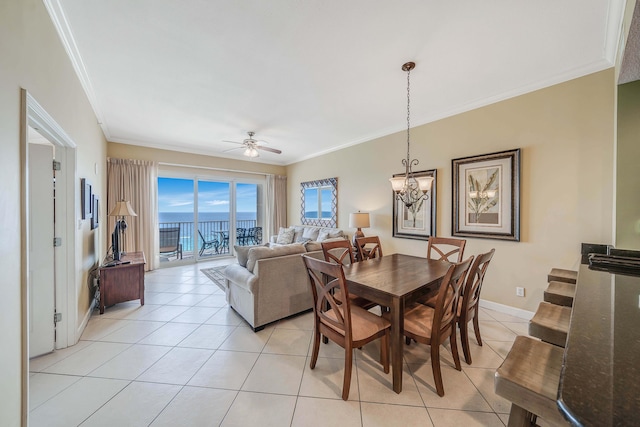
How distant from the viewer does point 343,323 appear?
1691 mm

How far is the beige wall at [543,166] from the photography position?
92.5 inches

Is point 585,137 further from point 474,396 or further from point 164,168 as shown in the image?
point 164,168

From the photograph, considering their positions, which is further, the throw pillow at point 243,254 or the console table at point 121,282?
the console table at point 121,282

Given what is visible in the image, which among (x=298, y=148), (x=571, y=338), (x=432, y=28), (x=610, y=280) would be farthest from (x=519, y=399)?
(x=298, y=148)

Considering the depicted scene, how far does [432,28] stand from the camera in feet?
6.22

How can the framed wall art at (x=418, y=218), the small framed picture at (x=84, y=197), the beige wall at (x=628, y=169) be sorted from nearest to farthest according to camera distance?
the beige wall at (x=628, y=169), the small framed picture at (x=84, y=197), the framed wall art at (x=418, y=218)

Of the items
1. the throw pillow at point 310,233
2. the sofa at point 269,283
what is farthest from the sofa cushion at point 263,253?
the throw pillow at point 310,233

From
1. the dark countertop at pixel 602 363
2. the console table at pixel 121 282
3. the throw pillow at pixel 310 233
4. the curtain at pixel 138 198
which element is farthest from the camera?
the throw pillow at pixel 310 233

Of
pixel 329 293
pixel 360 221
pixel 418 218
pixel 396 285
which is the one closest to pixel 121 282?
pixel 329 293

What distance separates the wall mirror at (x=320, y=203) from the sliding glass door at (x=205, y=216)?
1400 millimetres

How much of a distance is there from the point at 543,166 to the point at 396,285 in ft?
7.84

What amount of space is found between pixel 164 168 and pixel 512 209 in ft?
21.4

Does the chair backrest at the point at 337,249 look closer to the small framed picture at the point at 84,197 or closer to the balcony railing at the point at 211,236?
the small framed picture at the point at 84,197

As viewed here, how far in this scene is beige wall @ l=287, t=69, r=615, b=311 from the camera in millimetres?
2350
